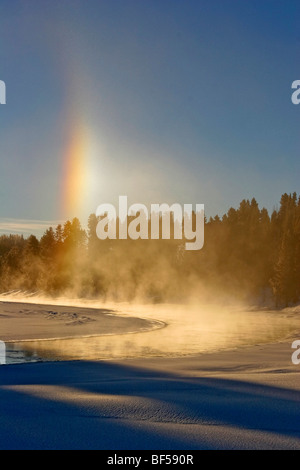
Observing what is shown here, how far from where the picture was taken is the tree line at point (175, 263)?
258 ft

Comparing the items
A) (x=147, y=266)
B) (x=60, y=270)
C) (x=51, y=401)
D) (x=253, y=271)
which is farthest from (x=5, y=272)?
(x=51, y=401)

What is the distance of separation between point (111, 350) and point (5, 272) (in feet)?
367

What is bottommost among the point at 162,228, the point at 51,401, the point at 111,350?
the point at 111,350

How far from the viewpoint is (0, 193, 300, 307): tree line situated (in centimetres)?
7875

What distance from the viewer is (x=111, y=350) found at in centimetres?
1923

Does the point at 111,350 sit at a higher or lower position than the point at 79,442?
lower

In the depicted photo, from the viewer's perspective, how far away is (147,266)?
344 feet

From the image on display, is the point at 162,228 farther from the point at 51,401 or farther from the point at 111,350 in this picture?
the point at 51,401

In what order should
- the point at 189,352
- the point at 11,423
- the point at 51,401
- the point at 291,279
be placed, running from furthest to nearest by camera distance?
the point at 291,279 < the point at 189,352 < the point at 51,401 < the point at 11,423

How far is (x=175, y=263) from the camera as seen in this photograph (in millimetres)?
102000
